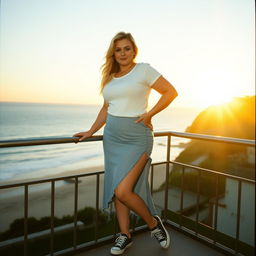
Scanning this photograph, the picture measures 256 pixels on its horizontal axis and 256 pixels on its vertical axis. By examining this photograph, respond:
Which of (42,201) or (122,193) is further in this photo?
(42,201)

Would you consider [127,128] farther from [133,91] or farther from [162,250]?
[162,250]

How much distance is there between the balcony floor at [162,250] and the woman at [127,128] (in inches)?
6.1

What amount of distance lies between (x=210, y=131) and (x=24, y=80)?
2956 cm

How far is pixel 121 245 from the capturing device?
7.27ft

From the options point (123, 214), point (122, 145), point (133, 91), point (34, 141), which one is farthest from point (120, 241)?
point (133, 91)

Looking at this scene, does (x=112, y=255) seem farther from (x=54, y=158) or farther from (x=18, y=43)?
(x=18, y=43)

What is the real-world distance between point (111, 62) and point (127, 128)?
645mm

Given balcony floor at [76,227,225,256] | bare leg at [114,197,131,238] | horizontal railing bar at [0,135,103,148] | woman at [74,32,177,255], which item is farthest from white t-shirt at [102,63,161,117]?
balcony floor at [76,227,225,256]

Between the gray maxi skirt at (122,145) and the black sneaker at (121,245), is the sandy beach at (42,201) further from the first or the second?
the gray maxi skirt at (122,145)

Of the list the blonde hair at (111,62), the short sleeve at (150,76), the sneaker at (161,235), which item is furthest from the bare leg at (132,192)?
the blonde hair at (111,62)

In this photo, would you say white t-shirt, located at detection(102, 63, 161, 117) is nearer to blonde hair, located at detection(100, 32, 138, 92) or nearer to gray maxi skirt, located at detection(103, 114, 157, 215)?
gray maxi skirt, located at detection(103, 114, 157, 215)

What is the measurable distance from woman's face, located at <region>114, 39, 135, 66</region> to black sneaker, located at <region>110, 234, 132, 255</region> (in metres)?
1.41

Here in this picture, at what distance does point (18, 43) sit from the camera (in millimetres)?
30828

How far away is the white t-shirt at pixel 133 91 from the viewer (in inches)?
78.0
